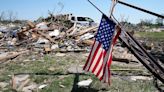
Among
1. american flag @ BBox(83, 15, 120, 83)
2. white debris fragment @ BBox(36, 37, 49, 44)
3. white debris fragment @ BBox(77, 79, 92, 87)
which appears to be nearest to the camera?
american flag @ BBox(83, 15, 120, 83)

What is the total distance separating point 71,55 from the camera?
13.0 metres

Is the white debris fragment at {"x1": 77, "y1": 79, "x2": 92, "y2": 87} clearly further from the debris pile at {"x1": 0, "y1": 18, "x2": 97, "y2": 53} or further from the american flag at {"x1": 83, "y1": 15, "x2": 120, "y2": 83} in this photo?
the debris pile at {"x1": 0, "y1": 18, "x2": 97, "y2": 53}

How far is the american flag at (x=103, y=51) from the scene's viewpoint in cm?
640

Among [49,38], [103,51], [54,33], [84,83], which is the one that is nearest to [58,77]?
[84,83]

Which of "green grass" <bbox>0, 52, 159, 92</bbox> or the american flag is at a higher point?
the american flag

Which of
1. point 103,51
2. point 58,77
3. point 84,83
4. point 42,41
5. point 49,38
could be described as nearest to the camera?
point 103,51

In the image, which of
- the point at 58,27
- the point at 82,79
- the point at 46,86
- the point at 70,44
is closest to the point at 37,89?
the point at 46,86

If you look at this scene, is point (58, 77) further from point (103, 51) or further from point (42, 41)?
point (42, 41)

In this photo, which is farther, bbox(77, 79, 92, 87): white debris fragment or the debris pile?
the debris pile

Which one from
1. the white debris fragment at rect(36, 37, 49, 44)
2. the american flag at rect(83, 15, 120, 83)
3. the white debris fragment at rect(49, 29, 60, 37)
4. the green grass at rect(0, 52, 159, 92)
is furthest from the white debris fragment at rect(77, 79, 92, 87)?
the white debris fragment at rect(49, 29, 60, 37)

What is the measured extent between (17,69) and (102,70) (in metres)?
4.70

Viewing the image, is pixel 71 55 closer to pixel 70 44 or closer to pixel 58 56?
pixel 58 56

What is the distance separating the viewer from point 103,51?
A: 21.6 feet

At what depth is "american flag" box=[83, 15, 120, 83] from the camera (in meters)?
6.40
